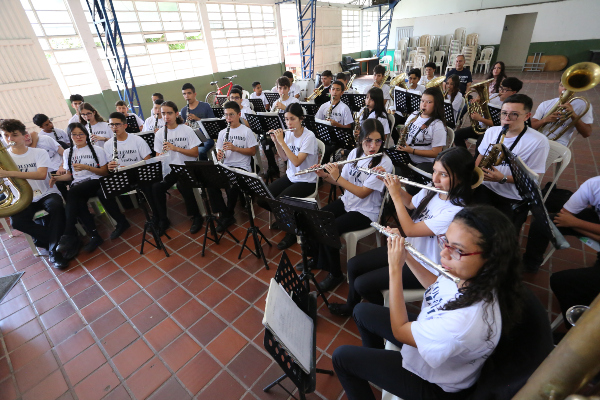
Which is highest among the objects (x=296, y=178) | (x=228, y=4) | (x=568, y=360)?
(x=228, y=4)

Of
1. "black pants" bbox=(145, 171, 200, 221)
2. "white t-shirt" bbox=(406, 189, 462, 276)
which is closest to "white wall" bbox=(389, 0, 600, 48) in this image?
"white t-shirt" bbox=(406, 189, 462, 276)

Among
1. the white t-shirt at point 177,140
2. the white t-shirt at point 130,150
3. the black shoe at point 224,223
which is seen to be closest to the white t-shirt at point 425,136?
the black shoe at point 224,223

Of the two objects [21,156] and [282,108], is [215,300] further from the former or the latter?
[282,108]

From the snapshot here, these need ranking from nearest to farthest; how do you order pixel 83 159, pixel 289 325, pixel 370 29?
pixel 289 325 → pixel 83 159 → pixel 370 29

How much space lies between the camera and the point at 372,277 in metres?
2.07

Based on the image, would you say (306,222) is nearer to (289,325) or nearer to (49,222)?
(289,325)

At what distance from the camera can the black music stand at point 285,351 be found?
1.53 m

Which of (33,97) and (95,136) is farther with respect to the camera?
(33,97)

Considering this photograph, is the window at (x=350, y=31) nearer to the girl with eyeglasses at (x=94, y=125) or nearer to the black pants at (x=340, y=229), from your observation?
the girl with eyeglasses at (x=94, y=125)

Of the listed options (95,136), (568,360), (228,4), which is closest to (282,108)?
(95,136)

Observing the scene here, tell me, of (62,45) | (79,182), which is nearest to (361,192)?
(79,182)

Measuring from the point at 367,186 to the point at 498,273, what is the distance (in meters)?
1.52

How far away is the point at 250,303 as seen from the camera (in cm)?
271

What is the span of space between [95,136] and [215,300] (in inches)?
131
